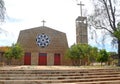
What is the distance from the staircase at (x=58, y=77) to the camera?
1507 centimetres

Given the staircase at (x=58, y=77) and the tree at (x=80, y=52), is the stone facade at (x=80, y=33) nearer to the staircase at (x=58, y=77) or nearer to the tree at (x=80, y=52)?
the tree at (x=80, y=52)

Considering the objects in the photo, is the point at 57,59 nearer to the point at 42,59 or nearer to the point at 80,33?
the point at 42,59

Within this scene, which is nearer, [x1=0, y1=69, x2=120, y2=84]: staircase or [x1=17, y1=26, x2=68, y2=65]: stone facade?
[x1=0, y1=69, x2=120, y2=84]: staircase

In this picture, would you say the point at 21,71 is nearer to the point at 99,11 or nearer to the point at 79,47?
the point at 99,11

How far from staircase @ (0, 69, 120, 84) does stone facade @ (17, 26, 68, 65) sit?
25905 millimetres

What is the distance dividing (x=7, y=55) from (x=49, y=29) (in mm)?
7624

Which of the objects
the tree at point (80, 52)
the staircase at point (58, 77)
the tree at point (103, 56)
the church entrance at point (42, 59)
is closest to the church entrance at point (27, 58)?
the church entrance at point (42, 59)

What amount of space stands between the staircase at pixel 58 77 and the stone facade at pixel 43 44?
25.9 m

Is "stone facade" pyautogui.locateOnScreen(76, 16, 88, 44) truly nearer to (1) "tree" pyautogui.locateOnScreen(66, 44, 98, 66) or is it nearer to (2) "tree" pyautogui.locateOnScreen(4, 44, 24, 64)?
(1) "tree" pyautogui.locateOnScreen(66, 44, 98, 66)

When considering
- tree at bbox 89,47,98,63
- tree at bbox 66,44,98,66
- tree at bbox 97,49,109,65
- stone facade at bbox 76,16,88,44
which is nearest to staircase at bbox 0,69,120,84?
tree at bbox 97,49,109,65

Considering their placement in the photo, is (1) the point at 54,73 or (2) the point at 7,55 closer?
(1) the point at 54,73

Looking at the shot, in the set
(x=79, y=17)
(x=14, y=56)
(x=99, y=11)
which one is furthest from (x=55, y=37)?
(x=99, y=11)

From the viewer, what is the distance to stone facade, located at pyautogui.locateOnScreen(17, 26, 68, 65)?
4378 centimetres

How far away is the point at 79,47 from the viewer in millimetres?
40156
